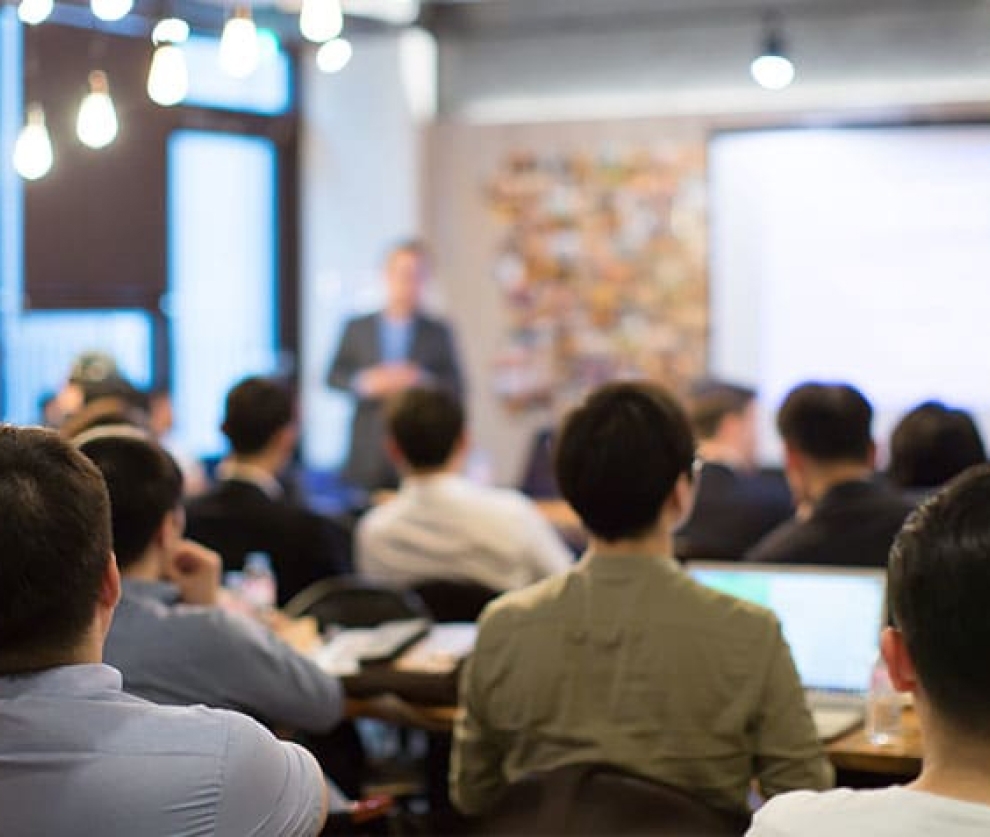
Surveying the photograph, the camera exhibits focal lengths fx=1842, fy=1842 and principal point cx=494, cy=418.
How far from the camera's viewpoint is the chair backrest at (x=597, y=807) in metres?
2.52

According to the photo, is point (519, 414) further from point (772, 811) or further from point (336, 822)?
point (772, 811)

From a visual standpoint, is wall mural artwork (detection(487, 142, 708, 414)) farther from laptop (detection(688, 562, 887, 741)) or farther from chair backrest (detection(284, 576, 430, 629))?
laptop (detection(688, 562, 887, 741))

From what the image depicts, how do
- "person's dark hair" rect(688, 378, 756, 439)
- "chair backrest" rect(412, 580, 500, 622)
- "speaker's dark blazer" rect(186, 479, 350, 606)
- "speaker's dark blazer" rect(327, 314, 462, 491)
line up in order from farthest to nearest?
"speaker's dark blazer" rect(327, 314, 462, 491) → "person's dark hair" rect(688, 378, 756, 439) → "speaker's dark blazer" rect(186, 479, 350, 606) → "chair backrest" rect(412, 580, 500, 622)

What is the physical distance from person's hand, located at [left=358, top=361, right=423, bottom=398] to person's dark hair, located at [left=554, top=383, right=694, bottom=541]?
4.92 meters

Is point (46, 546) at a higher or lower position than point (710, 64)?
lower

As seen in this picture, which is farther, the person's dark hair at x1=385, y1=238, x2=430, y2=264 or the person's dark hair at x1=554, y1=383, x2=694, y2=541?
the person's dark hair at x1=385, y1=238, x2=430, y2=264

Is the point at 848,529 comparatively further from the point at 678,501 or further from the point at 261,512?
the point at 261,512

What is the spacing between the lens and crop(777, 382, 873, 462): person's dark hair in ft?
13.9

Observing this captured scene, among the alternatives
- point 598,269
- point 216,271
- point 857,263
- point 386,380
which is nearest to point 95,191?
point 216,271

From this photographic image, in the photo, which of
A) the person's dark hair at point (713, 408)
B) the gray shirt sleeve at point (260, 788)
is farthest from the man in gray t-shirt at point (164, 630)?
the person's dark hair at point (713, 408)

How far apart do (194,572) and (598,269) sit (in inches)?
219

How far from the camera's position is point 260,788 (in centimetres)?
206

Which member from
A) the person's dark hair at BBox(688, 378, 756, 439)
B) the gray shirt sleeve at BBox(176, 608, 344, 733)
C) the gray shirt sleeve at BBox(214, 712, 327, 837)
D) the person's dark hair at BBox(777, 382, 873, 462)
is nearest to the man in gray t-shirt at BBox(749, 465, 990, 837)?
the gray shirt sleeve at BBox(214, 712, 327, 837)

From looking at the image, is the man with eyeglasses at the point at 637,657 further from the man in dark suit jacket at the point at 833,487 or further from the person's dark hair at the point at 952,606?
the person's dark hair at the point at 952,606
